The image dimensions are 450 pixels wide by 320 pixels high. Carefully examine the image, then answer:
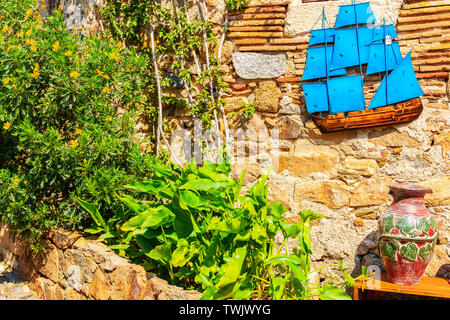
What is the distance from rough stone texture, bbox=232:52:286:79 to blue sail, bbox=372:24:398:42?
1.94 ft

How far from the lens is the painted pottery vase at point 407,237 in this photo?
7.81ft

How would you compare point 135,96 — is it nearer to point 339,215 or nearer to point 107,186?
point 107,186

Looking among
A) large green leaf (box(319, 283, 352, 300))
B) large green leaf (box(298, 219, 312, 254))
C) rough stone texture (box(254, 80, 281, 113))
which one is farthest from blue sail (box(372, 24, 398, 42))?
large green leaf (box(319, 283, 352, 300))

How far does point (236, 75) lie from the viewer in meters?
3.08

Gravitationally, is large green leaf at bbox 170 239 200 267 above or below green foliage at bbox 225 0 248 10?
below

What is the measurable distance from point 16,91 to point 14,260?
1254mm

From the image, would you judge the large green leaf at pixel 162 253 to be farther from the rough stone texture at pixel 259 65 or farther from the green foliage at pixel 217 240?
the rough stone texture at pixel 259 65

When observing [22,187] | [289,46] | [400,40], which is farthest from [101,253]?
[400,40]

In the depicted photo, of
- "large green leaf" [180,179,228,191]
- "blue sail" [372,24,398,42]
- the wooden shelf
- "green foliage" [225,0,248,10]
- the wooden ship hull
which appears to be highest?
"green foliage" [225,0,248,10]

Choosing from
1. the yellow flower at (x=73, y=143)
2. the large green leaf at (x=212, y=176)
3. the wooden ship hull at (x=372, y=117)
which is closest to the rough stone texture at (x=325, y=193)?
the wooden ship hull at (x=372, y=117)

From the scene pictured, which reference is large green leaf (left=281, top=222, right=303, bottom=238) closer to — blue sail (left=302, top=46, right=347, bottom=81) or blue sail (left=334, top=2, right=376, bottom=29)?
blue sail (left=302, top=46, right=347, bottom=81)

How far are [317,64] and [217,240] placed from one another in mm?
1391

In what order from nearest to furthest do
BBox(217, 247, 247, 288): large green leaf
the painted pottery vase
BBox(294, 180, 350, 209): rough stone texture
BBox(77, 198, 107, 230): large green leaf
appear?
1. BBox(217, 247, 247, 288): large green leaf
2. the painted pottery vase
3. BBox(77, 198, 107, 230): large green leaf
4. BBox(294, 180, 350, 209): rough stone texture

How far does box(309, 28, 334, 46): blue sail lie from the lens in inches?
112
